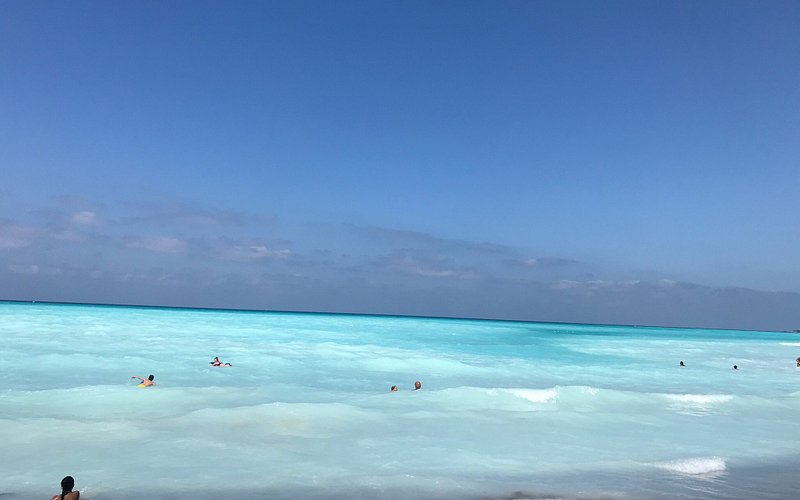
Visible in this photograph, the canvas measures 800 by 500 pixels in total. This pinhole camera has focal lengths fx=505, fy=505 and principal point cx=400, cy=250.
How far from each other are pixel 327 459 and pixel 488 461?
343cm

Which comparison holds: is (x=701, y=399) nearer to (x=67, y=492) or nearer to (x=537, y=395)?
(x=537, y=395)

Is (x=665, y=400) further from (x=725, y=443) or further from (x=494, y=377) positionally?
(x=494, y=377)

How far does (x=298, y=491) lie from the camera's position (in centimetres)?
890

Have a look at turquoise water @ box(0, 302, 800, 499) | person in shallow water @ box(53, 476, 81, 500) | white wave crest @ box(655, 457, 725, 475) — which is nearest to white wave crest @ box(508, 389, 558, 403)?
turquoise water @ box(0, 302, 800, 499)

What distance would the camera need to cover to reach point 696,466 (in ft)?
35.1

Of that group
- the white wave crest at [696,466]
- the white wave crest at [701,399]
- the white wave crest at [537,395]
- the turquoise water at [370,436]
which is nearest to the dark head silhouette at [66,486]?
the turquoise water at [370,436]

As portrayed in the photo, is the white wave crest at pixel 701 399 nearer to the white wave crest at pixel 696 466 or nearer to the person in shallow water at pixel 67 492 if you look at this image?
the white wave crest at pixel 696 466

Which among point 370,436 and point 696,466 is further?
point 370,436

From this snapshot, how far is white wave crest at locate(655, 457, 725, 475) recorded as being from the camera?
10367 millimetres

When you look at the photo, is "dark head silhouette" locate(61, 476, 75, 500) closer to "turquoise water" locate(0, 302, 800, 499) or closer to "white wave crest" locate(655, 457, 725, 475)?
"turquoise water" locate(0, 302, 800, 499)

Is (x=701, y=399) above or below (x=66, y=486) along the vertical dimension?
below

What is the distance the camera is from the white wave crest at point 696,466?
1037cm

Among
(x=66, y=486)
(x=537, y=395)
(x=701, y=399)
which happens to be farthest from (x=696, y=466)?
(x=66, y=486)

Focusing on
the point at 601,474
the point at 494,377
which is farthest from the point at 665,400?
the point at 601,474
